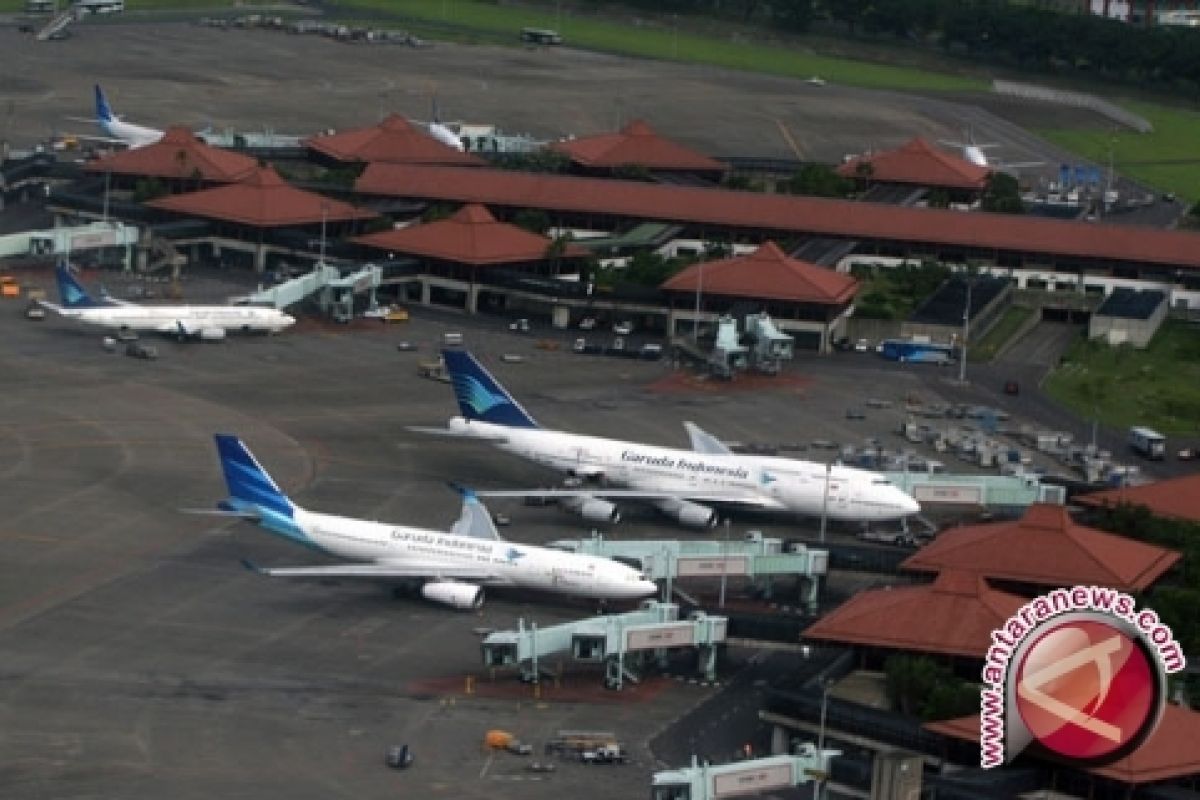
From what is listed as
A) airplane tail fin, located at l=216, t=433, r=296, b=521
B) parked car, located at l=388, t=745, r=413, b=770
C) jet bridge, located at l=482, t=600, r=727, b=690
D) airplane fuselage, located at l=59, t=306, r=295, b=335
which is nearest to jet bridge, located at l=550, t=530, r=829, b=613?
jet bridge, located at l=482, t=600, r=727, b=690

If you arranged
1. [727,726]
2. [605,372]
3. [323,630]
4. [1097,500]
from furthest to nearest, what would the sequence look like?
[605,372], [1097,500], [323,630], [727,726]

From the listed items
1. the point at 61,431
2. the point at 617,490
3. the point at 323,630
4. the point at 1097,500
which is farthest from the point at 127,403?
the point at 1097,500

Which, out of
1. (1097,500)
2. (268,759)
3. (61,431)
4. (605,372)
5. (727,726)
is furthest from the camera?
(605,372)

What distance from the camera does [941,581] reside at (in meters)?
116

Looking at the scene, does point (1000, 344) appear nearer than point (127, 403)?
No

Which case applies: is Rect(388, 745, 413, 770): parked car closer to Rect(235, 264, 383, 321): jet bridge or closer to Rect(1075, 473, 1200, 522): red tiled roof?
Rect(1075, 473, 1200, 522): red tiled roof

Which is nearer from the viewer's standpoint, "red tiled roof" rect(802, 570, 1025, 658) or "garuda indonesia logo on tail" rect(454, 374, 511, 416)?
"red tiled roof" rect(802, 570, 1025, 658)

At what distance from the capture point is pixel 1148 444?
16588 centimetres

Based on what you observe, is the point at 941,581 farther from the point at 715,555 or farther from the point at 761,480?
the point at 761,480

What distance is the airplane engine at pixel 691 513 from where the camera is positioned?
465ft

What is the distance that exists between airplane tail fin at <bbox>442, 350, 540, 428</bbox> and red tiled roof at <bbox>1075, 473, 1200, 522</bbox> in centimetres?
2893

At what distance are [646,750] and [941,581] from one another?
48.9 ft

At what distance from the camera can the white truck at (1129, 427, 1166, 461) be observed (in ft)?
543

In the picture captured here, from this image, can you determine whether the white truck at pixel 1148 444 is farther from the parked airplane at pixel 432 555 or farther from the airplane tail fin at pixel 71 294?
the airplane tail fin at pixel 71 294
